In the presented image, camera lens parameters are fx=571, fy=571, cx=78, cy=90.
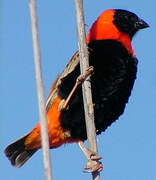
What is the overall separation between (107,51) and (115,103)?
15.1 inches

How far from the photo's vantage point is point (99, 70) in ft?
12.5

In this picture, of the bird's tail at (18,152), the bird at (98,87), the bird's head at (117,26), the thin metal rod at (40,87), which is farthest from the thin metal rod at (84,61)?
the bird's tail at (18,152)

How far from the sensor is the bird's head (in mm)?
4152

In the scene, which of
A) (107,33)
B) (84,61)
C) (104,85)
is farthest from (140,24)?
(84,61)

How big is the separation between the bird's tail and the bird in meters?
0.16

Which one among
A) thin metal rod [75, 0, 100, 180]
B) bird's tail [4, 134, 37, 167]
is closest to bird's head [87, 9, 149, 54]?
bird's tail [4, 134, 37, 167]

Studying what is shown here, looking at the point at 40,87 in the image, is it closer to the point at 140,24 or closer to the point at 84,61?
the point at 84,61

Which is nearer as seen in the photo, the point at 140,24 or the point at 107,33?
the point at 107,33

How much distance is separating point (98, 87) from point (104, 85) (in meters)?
0.05

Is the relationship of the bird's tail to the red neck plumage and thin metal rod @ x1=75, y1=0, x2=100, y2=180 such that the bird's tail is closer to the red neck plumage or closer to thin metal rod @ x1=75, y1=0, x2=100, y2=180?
the red neck plumage

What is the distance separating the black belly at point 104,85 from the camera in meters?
3.84

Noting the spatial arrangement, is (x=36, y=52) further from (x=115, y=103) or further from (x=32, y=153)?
(x=32, y=153)

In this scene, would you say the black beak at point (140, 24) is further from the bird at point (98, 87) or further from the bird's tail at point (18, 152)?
the bird's tail at point (18, 152)

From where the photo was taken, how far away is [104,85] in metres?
3.86
